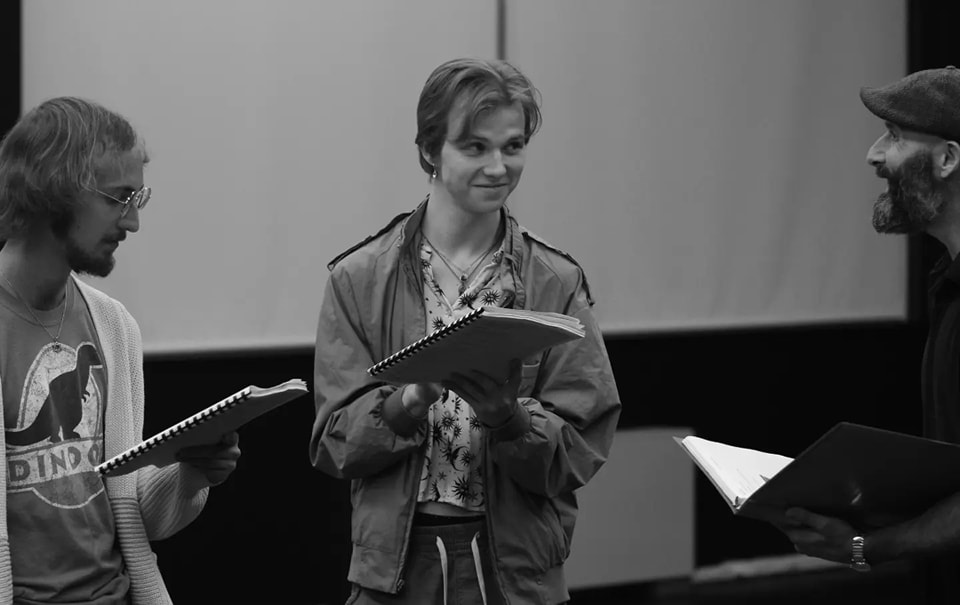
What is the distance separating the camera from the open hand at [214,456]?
1.91m

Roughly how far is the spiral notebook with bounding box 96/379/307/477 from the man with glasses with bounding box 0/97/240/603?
4.7 inches

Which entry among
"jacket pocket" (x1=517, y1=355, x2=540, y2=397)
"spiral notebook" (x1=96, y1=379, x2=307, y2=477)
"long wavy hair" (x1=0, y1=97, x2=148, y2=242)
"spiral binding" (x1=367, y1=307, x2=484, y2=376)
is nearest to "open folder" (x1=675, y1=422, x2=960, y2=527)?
"jacket pocket" (x1=517, y1=355, x2=540, y2=397)

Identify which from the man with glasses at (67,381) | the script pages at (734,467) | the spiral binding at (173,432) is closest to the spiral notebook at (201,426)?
the spiral binding at (173,432)

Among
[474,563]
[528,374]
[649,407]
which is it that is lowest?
[649,407]

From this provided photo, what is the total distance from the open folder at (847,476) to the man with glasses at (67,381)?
0.82 m

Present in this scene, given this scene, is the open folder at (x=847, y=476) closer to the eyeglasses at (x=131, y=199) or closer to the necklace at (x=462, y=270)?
the necklace at (x=462, y=270)

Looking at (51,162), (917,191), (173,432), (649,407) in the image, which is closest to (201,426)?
(173,432)

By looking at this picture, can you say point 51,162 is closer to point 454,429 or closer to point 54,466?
point 54,466

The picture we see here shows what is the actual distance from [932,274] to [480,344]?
94 cm

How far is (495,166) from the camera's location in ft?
6.91

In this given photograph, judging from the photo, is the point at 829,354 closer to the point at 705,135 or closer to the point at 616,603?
the point at 705,135

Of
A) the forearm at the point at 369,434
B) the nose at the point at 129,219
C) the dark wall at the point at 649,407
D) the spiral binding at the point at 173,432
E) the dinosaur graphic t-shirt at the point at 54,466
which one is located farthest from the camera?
the dark wall at the point at 649,407

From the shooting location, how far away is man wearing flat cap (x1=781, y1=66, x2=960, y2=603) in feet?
6.82

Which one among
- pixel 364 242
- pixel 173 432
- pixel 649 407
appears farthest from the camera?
pixel 649 407
